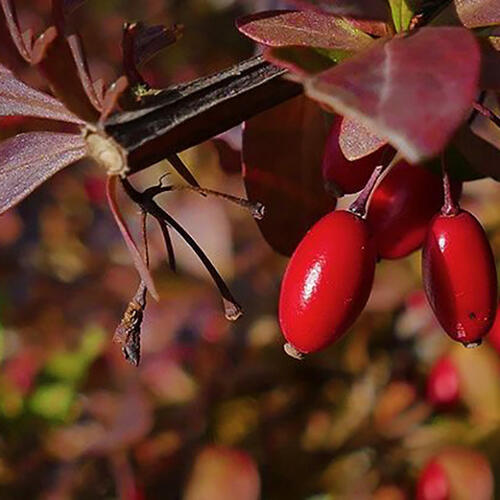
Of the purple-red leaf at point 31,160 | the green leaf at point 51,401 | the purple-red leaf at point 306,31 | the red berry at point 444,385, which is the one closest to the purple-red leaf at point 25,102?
the purple-red leaf at point 31,160

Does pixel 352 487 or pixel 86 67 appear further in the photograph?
pixel 352 487

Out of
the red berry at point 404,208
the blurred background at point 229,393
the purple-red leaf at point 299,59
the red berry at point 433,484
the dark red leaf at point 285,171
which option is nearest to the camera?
the purple-red leaf at point 299,59

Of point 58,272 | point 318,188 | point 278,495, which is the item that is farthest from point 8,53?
point 58,272

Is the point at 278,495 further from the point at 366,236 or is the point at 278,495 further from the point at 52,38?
the point at 52,38

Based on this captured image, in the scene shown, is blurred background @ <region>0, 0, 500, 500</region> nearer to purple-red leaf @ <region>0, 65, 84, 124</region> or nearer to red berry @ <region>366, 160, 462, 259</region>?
red berry @ <region>366, 160, 462, 259</region>

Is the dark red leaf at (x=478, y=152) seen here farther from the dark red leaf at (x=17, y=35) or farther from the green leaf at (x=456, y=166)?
the dark red leaf at (x=17, y=35)

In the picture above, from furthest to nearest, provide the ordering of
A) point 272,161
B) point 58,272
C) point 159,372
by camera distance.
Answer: point 58,272, point 159,372, point 272,161

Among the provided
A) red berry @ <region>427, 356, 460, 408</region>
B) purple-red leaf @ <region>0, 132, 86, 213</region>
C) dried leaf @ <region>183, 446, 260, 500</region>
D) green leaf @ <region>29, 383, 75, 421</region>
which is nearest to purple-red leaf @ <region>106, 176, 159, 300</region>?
purple-red leaf @ <region>0, 132, 86, 213</region>
